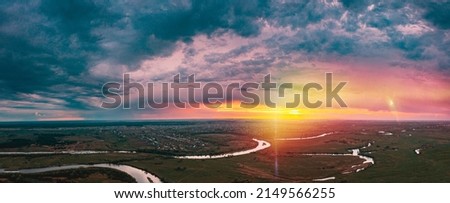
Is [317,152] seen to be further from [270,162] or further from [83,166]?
[83,166]

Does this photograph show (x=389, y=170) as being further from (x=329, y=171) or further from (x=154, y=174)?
(x=154, y=174)

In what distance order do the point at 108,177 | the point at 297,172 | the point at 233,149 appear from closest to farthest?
the point at 108,177 → the point at 297,172 → the point at 233,149

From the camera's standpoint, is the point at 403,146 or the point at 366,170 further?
the point at 403,146

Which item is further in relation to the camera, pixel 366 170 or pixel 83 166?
pixel 83 166

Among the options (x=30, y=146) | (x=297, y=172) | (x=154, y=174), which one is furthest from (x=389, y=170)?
(x=30, y=146)

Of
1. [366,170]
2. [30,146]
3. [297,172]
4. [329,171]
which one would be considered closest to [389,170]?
[366,170]

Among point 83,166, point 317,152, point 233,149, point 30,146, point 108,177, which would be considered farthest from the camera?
point 30,146
